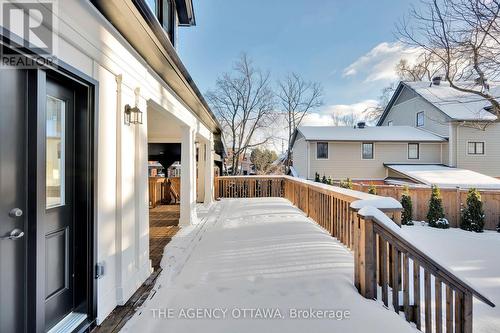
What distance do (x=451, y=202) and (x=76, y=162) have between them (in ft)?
36.5

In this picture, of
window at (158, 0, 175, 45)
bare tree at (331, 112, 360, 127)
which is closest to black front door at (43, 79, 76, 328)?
window at (158, 0, 175, 45)

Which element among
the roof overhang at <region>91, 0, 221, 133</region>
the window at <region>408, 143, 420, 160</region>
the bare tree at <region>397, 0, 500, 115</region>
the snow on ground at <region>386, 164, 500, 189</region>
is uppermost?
the bare tree at <region>397, 0, 500, 115</region>

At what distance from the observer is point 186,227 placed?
5848 mm

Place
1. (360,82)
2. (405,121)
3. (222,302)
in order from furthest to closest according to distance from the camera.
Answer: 1. (360,82)
2. (405,121)
3. (222,302)

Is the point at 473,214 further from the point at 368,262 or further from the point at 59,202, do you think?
the point at 59,202

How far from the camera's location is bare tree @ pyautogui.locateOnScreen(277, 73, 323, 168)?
2566cm

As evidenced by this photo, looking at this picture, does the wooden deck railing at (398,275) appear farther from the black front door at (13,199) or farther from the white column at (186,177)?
the white column at (186,177)

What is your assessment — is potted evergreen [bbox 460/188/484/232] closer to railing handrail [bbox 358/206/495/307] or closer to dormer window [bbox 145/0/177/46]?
railing handrail [bbox 358/206/495/307]

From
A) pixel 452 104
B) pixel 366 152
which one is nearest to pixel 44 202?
pixel 366 152

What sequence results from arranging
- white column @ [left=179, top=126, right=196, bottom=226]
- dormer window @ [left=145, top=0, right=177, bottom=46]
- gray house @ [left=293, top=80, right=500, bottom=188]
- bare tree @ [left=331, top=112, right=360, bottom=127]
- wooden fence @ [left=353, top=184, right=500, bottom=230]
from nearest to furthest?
dormer window @ [left=145, top=0, right=177, bottom=46], white column @ [left=179, top=126, right=196, bottom=226], wooden fence @ [left=353, top=184, right=500, bottom=230], gray house @ [left=293, top=80, right=500, bottom=188], bare tree @ [left=331, top=112, right=360, bottom=127]

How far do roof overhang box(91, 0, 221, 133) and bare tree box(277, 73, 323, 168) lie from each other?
21895 millimetres

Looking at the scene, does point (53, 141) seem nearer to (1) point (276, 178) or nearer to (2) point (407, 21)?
(2) point (407, 21)

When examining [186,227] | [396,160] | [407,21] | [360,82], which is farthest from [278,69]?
[186,227]

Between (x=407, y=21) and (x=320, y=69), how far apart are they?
17.9 meters
